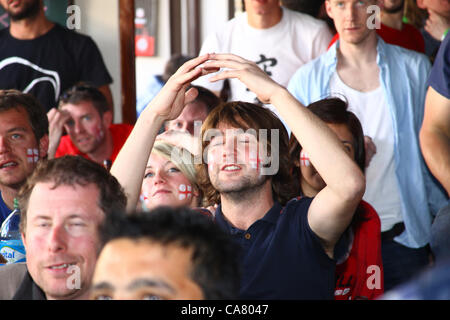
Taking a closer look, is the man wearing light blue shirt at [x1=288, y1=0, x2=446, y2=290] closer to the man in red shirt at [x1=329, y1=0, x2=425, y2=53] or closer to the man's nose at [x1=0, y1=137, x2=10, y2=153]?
the man in red shirt at [x1=329, y1=0, x2=425, y2=53]

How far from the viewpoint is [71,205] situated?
1380 millimetres

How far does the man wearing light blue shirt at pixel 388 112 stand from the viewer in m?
2.36

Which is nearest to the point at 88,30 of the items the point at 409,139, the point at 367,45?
the point at 367,45

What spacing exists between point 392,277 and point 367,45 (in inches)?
33.7

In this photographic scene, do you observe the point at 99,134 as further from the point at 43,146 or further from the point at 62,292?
the point at 62,292

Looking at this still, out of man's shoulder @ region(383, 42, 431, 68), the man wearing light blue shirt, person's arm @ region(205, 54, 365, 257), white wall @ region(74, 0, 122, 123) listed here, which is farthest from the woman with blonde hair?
white wall @ region(74, 0, 122, 123)

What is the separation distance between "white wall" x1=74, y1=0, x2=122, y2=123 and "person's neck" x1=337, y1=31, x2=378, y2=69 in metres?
1.38


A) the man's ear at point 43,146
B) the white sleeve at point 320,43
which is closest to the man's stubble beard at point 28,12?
the man's ear at point 43,146

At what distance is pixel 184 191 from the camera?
6.98ft

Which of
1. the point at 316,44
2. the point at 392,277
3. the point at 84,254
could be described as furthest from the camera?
the point at 316,44

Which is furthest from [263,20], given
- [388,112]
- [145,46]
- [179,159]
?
[145,46]

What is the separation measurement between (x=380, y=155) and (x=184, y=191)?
74 cm

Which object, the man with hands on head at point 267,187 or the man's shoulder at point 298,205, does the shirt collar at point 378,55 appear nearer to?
the man with hands on head at point 267,187
